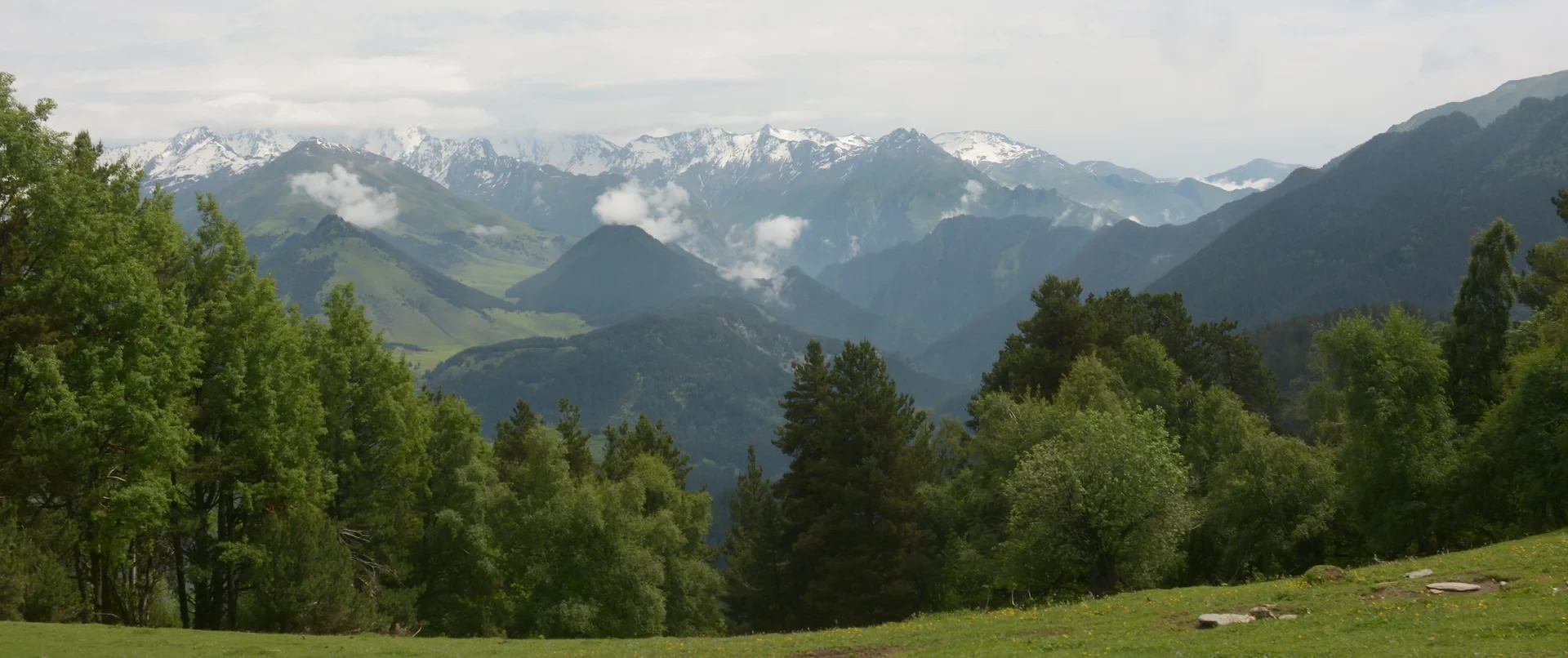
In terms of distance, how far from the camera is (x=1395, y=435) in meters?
48.8

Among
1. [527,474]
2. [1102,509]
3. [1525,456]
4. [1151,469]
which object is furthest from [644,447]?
[1525,456]

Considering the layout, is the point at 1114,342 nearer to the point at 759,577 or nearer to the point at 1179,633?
the point at 759,577

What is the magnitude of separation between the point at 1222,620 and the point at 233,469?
131 feet

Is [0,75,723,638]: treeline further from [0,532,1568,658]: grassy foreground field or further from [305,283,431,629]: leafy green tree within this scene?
[0,532,1568,658]: grassy foreground field

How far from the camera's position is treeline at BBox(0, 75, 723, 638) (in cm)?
3697

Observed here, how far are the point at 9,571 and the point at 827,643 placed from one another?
28359mm

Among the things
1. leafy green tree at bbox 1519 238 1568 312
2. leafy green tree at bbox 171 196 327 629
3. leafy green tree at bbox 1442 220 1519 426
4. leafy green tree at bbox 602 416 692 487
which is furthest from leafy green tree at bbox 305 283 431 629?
leafy green tree at bbox 1519 238 1568 312

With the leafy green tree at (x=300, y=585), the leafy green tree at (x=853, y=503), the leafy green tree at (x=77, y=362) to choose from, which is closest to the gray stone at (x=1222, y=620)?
the leafy green tree at (x=300, y=585)

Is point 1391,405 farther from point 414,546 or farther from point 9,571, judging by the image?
point 9,571

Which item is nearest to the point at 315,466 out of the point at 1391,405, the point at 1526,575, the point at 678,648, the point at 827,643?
the point at 678,648

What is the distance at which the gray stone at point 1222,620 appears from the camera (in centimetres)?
2711

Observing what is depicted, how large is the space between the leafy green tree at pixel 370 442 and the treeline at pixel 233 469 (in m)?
0.13

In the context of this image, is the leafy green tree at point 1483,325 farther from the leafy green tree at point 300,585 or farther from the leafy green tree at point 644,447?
the leafy green tree at point 644,447

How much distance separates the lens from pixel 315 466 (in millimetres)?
49312
